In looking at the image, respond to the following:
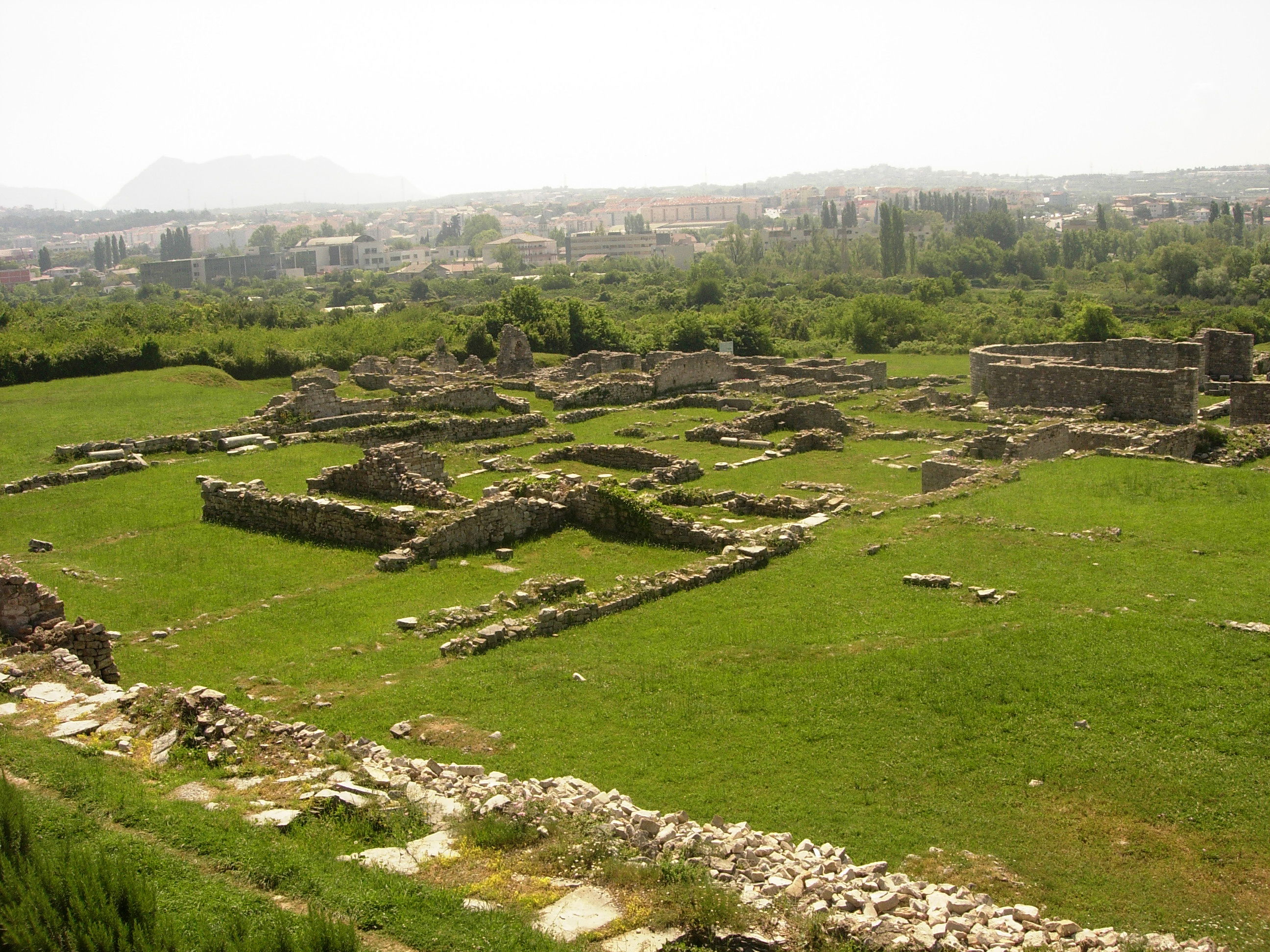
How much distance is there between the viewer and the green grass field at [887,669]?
10891mm

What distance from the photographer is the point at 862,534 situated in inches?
859

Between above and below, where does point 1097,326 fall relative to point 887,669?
above

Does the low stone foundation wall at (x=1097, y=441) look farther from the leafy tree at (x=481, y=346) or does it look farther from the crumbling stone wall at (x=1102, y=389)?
the leafy tree at (x=481, y=346)

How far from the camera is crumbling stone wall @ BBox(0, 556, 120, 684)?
619 inches

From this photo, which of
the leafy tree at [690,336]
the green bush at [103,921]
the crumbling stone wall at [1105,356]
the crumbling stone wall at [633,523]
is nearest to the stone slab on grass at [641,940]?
the green bush at [103,921]

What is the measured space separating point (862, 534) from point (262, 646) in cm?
1161

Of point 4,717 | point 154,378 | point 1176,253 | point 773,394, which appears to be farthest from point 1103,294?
point 4,717

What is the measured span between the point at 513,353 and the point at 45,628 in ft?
139

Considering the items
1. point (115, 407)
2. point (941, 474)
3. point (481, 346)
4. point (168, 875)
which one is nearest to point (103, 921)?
point (168, 875)

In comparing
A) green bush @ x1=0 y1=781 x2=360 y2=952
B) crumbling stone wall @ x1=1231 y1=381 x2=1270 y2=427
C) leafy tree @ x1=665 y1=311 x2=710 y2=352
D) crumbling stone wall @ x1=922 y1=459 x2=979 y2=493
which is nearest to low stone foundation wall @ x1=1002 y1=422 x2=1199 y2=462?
crumbling stone wall @ x1=922 y1=459 x2=979 y2=493

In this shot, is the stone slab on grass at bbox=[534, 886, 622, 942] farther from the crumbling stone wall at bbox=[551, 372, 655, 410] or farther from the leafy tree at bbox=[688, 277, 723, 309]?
the leafy tree at bbox=[688, 277, 723, 309]

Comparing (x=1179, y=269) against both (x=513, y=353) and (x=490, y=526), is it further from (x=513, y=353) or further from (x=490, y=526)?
(x=490, y=526)

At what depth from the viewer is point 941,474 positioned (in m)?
27.3

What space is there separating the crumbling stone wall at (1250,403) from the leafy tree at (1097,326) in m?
22.8
